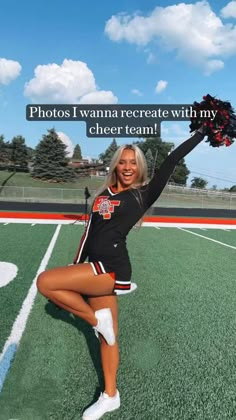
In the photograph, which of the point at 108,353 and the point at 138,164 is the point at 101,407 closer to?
the point at 108,353

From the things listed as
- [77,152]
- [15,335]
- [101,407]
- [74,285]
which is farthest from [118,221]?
[77,152]

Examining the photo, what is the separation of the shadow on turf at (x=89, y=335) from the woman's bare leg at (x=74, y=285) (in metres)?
0.27

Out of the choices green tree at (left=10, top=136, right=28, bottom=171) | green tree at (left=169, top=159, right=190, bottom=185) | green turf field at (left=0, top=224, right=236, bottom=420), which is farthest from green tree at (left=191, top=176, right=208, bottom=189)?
green turf field at (left=0, top=224, right=236, bottom=420)

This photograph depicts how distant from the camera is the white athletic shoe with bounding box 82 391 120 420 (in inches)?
87.9

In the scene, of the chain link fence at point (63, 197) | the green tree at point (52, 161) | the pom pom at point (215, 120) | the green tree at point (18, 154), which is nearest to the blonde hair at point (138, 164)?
the pom pom at point (215, 120)

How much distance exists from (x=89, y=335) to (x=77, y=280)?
5.12ft

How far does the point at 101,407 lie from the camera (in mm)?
2271

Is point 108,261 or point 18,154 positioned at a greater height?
point 18,154

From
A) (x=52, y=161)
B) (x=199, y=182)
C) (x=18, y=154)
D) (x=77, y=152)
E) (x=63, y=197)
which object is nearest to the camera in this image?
(x=63, y=197)

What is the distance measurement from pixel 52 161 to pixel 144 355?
47.4 m

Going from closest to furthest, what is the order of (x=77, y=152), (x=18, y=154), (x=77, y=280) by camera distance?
(x=77, y=280) < (x=18, y=154) < (x=77, y=152)

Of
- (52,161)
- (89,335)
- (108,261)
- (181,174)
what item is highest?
(52,161)

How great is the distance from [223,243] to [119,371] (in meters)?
8.58

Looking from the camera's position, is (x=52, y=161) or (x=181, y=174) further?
(x=181, y=174)
